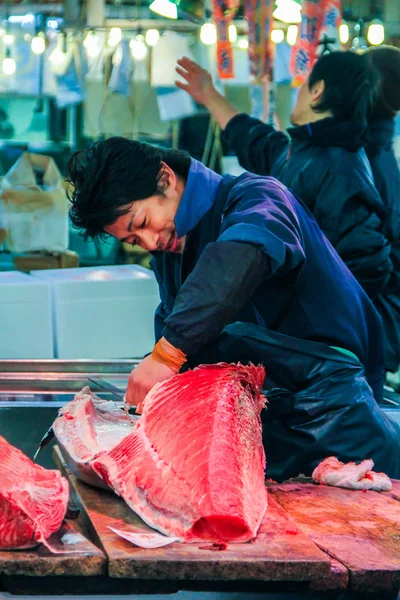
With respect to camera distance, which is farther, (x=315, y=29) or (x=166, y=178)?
(x=315, y=29)

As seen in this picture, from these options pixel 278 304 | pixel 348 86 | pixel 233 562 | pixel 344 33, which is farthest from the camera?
pixel 344 33

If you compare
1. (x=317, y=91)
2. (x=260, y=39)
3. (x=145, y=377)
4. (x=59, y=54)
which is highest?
(x=260, y=39)

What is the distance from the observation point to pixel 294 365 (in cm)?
297

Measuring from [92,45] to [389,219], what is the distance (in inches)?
126

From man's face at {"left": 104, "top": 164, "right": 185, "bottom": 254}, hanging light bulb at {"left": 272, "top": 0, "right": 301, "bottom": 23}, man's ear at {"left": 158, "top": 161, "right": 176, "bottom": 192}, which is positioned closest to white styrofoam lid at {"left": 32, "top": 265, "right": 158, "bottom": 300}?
man's face at {"left": 104, "top": 164, "right": 185, "bottom": 254}

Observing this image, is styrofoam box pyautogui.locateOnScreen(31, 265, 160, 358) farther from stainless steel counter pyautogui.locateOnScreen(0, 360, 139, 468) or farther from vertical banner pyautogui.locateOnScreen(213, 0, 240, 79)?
vertical banner pyautogui.locateOnScreen(213, 0, 240, 79)

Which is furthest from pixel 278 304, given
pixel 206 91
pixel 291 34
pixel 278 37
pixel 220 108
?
pixel 278 37

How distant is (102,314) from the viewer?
4719 millimetres

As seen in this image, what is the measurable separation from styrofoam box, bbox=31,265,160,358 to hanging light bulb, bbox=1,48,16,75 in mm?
2418

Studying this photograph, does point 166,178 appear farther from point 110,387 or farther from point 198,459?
point 110,387

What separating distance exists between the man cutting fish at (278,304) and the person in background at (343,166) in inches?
48.9

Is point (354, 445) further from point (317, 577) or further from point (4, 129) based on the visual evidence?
point (4, 129)

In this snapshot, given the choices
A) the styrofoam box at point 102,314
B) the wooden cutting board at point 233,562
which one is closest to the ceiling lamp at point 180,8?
the styrofoam box at point 102,314

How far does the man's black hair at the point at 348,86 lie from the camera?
430cm
